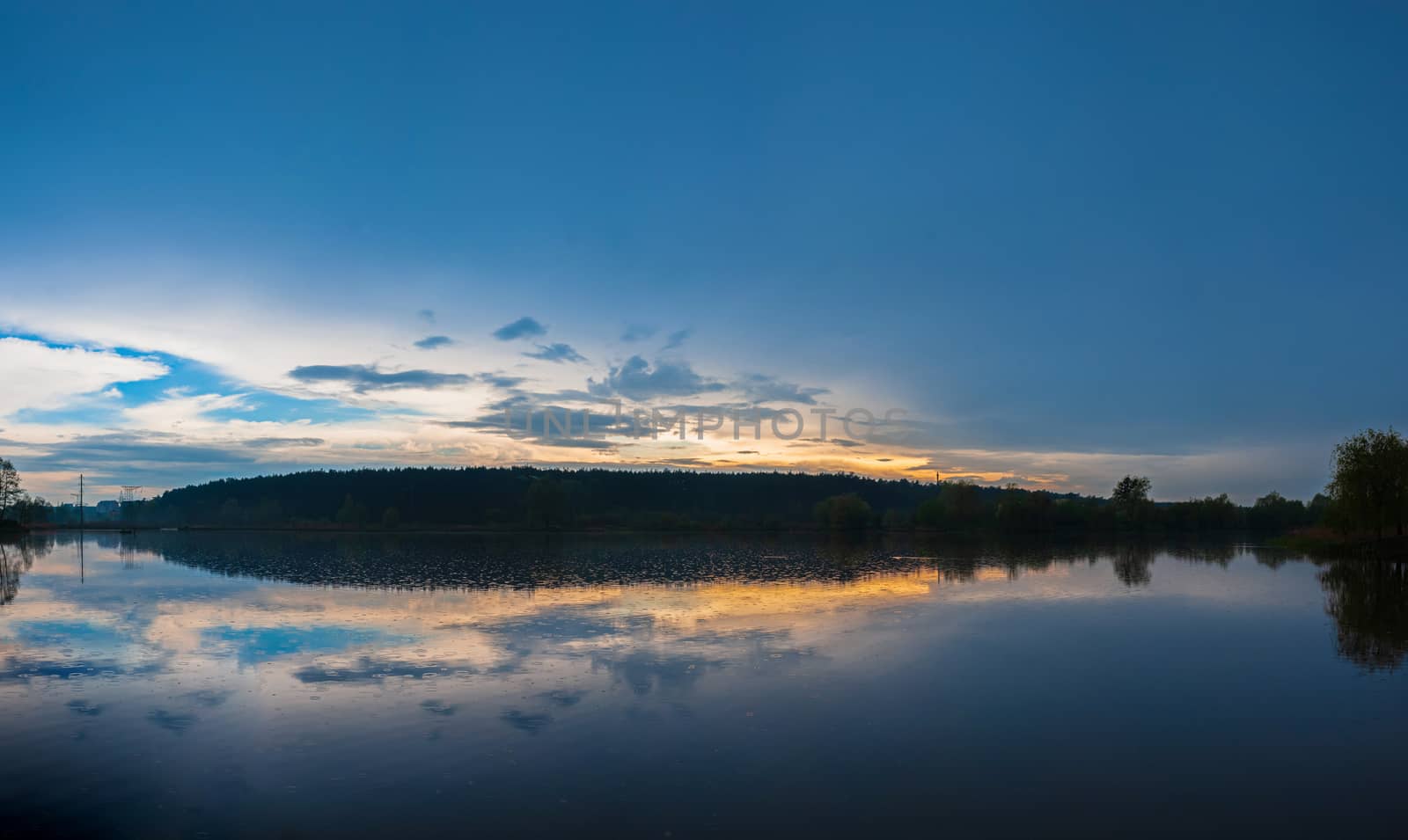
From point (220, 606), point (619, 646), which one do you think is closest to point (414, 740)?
point (619, 646)

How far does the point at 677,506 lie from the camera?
573 feet

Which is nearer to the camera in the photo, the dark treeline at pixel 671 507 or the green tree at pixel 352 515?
the dark treeline at pixel 671 507

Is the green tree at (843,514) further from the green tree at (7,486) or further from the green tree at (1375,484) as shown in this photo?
the green tree at (7,486)

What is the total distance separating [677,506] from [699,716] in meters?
160

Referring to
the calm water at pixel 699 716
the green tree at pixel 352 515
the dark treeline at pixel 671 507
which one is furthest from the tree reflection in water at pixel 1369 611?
the green tree at pixel 352 515

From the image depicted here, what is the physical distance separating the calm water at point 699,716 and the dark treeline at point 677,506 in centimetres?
9592

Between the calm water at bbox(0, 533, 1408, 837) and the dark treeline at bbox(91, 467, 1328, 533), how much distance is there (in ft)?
315

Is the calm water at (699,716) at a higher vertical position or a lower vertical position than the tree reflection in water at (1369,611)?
higher

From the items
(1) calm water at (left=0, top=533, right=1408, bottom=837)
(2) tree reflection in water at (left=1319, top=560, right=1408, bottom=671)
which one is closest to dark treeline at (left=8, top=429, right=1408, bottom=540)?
(2) tree reflection in water at (left=1319, top=560, right=1408, bottom=671)

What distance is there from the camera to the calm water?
10.6 m

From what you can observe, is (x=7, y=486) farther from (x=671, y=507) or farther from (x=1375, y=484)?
(x=1375, y=484)

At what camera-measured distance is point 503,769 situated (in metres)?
11.9

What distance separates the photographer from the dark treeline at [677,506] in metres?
128

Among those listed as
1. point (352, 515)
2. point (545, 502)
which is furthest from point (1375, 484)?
point (352, 515)
